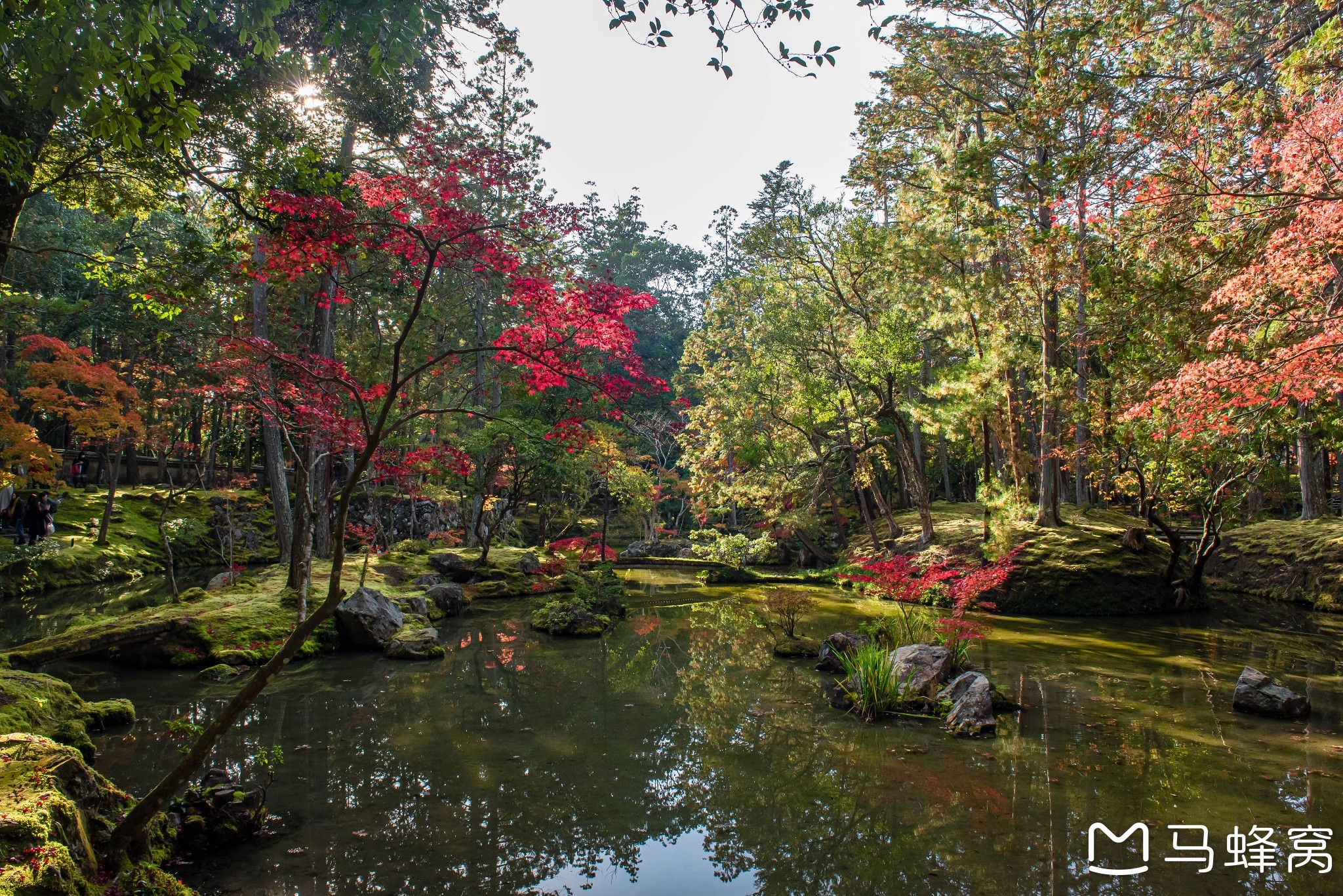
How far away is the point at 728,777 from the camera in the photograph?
4.65 m

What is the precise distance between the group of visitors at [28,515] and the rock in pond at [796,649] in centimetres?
1625

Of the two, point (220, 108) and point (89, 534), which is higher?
point (220, 108)

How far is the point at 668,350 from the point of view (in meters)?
38.4

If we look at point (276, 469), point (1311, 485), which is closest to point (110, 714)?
point (276, 469)

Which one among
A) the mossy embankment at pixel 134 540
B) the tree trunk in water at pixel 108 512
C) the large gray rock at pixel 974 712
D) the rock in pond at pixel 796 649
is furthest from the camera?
the tree trunk in water at pixel 108 512

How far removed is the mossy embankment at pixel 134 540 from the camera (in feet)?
45.6

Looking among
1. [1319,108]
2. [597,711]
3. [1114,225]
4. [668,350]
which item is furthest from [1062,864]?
[668,350]

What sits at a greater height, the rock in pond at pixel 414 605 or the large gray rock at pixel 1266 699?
the large gray rock at pixel 1266 699

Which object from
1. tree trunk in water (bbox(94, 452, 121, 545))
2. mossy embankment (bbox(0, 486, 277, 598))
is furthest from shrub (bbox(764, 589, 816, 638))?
tree trunk in water (bbox(94, 452, 121, 545))

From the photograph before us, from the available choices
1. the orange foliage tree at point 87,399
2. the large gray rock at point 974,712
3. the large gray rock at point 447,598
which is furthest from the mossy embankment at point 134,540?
the large gray rock at point 974,712

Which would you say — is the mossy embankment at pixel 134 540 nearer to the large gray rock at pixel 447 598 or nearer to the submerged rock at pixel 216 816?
the large gray rock at pixel 447 598

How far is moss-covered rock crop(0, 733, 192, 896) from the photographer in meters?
2.22

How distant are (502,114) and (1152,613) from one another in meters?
18.1

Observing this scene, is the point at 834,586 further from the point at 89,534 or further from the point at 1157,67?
the point at 89,534
